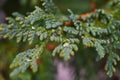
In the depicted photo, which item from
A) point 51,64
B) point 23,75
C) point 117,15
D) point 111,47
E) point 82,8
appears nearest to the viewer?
point 111,47

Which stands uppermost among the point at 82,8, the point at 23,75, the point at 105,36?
the point at 82,8

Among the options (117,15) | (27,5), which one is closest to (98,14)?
(117,15)

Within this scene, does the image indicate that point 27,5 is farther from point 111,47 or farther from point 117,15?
point 111,47

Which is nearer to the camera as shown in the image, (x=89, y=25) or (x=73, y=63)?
(x=89, y=25)

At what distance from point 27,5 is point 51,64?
1.10ft

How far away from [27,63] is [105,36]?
0.96 feet

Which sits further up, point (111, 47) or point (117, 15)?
point (117, 15)

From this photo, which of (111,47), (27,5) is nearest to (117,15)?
(111,47)

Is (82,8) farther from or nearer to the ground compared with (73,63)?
farther from the ground

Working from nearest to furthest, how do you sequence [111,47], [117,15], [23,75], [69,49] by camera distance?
[69,49], [111,47], [117,15], [23,75]

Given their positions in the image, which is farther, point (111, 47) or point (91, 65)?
point (91, 65)

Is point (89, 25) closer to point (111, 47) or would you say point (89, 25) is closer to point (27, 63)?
point (111, 47)

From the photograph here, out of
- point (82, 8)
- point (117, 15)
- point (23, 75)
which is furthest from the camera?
point (82, 8)

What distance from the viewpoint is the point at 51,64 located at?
1519 millimetres
